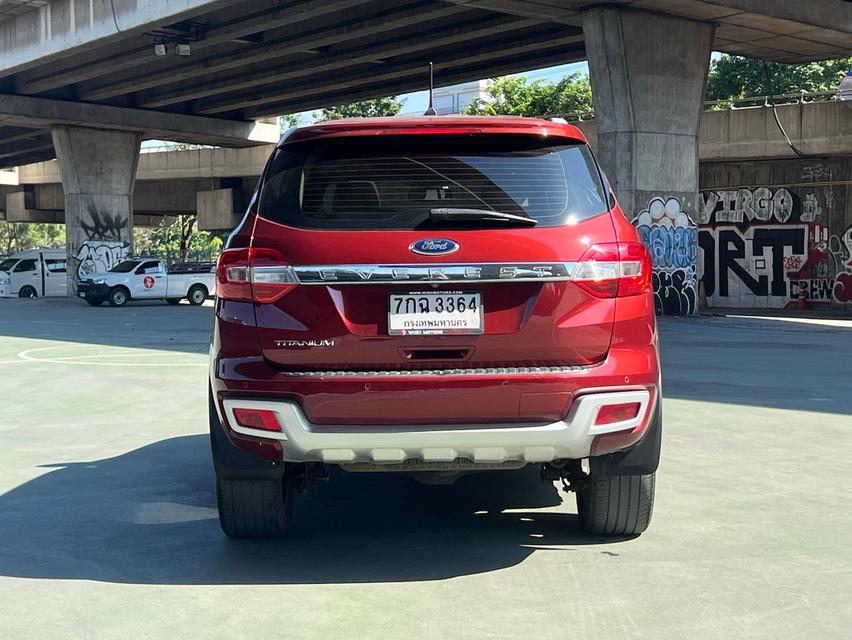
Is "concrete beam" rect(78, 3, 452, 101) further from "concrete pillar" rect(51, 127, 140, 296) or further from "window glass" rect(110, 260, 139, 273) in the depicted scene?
"window glass" rect(110, 260, 139, 273)

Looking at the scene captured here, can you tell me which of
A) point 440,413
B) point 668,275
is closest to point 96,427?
point 440,413

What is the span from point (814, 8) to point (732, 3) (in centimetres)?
223

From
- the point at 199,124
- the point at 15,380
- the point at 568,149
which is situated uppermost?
the point at 199,124

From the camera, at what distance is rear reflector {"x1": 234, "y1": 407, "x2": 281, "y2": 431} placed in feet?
13.6

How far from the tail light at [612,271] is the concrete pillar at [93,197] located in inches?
1431

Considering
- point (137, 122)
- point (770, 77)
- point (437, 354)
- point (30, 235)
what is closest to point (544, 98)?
point (770, 77)

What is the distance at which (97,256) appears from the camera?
38.7 m

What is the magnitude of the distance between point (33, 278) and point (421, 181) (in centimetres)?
3984

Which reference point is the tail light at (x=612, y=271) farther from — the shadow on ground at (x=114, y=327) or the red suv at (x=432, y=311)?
the shadow on ground at (x=114, y=327)

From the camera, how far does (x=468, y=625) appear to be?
369cm

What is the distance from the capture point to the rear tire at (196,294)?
111ft

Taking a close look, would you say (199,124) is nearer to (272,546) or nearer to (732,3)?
(732,3)

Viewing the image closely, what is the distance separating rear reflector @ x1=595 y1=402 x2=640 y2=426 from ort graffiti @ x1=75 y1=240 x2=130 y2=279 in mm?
36342

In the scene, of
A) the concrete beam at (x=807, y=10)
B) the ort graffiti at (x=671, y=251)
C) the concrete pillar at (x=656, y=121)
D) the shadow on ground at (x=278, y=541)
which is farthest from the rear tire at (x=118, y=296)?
the shadow on ground at (x=278, y=541)
